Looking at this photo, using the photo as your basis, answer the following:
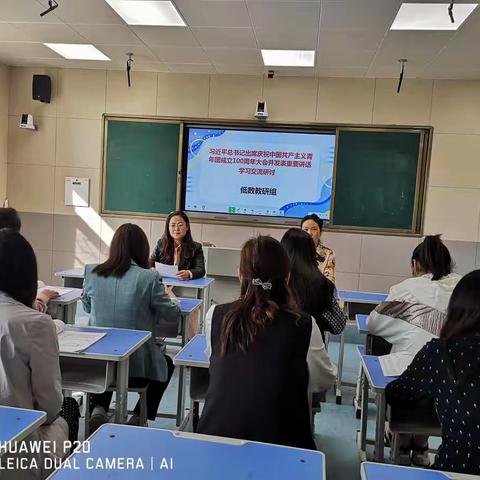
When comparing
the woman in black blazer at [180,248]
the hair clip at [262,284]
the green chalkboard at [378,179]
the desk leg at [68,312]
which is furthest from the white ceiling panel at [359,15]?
the desk leg at [68,312]

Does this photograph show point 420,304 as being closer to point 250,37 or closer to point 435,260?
point 435,260

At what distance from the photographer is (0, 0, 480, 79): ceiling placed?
358 cm

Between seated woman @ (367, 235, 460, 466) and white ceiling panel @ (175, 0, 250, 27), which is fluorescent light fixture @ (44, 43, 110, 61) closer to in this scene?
white ceiling panel @ (175, 0, 250, 27)

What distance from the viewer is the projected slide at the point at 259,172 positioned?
213 inches

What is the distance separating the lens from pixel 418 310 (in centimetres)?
223

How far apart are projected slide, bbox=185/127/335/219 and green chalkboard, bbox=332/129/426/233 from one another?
0.16 metres

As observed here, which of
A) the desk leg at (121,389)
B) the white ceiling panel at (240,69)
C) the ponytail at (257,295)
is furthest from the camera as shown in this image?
the white ceiling panel at (240,69)

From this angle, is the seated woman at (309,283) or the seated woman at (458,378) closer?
the seated woman at (458,378)

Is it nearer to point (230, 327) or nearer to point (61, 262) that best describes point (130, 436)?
point (230, 327)

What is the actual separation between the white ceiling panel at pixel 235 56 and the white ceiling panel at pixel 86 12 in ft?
3.28

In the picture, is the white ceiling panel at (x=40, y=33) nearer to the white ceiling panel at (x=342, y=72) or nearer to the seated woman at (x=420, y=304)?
the white ceiling panel at (x=342, y=72)

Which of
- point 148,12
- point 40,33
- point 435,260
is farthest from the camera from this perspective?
point 40,33

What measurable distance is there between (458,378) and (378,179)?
415cm

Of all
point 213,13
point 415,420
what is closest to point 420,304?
point 415,420
